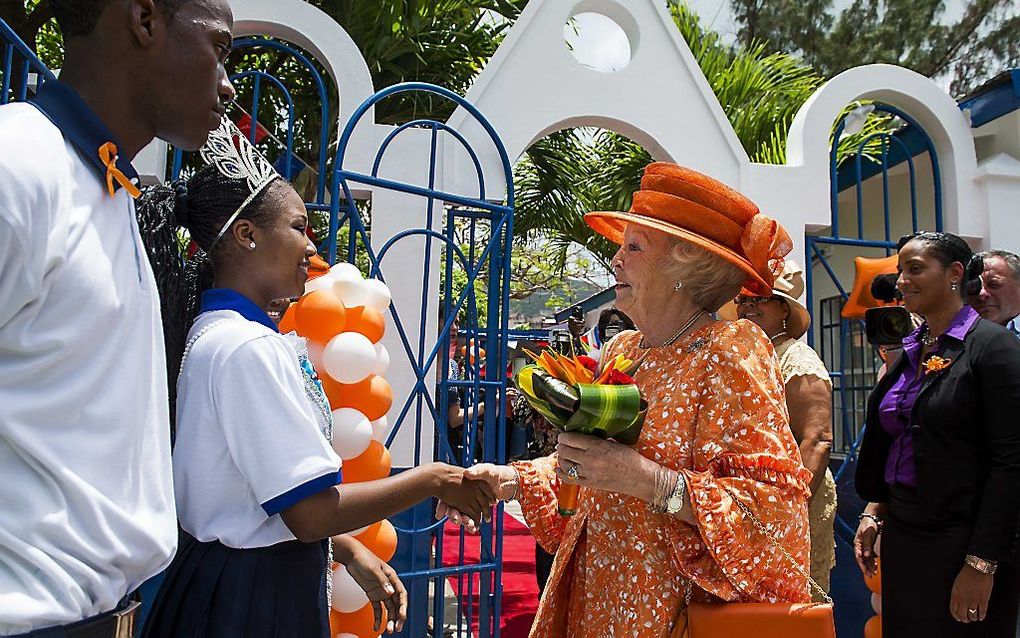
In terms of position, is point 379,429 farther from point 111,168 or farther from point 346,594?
point 111,168

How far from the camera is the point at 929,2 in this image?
1581cm

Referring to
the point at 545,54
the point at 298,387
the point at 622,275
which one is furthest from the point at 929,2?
the point at 298,387

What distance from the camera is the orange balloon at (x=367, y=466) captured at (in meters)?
3.08

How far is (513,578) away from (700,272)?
5.70 meters

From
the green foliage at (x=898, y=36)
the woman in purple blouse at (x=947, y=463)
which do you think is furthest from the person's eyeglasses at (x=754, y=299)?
the green foliage at (x=898, y=36)

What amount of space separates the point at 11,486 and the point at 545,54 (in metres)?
4.38

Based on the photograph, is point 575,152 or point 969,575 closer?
point 969,575

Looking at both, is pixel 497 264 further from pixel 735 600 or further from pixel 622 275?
A: pixel 735 600

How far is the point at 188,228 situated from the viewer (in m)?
1.94

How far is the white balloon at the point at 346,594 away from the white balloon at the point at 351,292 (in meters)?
1.01

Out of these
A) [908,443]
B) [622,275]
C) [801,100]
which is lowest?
[908,443]

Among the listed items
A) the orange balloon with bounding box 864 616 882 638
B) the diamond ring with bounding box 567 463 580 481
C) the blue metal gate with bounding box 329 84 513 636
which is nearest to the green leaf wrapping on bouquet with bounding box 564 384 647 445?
the diamond ring with bounding box 567 463 580 481

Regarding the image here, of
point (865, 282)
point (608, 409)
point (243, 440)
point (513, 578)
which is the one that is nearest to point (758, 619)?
point (608, 409)

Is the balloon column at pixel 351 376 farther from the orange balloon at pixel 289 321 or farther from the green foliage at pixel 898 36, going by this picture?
the green foliage at pixel 898 36
